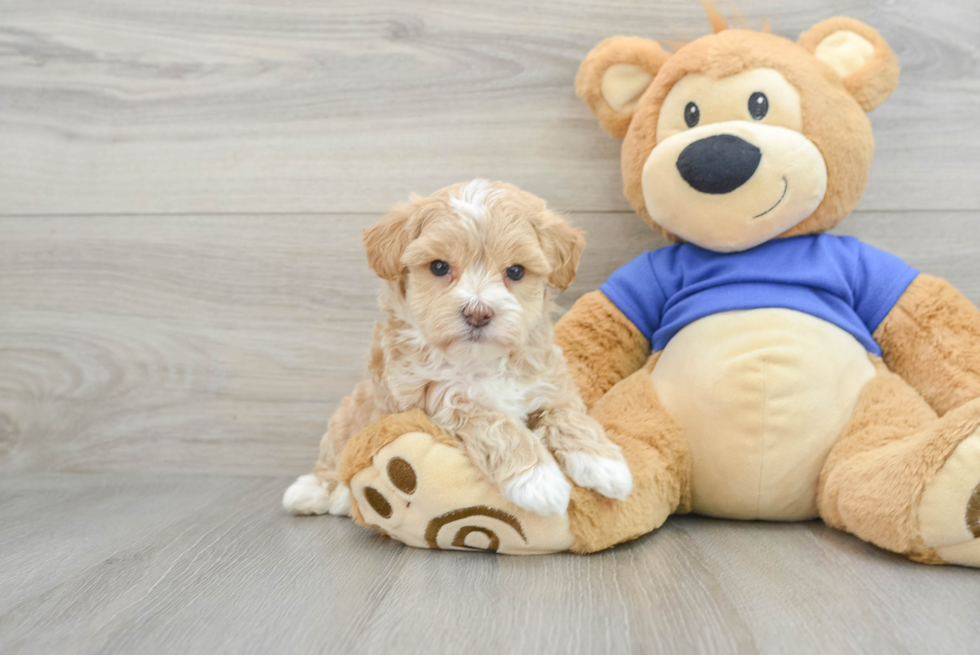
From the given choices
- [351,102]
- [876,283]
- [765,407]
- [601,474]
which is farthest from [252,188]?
[876,283]

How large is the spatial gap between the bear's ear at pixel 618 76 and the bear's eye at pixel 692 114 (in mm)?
132

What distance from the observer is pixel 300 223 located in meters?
1.54

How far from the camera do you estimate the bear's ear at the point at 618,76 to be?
4.19ft

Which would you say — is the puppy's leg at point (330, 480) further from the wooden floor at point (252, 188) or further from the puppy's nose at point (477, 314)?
the puppy's nose at point (477, 314)

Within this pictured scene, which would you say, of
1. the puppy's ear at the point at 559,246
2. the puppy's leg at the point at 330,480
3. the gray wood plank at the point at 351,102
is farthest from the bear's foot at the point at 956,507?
the puppy's leg at the point at 330,480

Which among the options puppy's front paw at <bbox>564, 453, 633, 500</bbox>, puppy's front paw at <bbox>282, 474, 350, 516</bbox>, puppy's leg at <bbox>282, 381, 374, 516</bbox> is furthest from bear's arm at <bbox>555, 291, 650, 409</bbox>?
puppy's front paw at <bbox>282, 474, 350, 516</bbox>

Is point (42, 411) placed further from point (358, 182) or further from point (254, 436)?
point (358, 182)

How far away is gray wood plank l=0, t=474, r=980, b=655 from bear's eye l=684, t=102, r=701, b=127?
69 centimetres

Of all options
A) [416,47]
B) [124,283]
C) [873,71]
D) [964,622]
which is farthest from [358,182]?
[964,622]

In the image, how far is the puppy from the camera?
932mm

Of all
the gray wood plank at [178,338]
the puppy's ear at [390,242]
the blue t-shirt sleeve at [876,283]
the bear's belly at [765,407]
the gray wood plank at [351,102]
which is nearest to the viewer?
the puppy's ear at [390,242]

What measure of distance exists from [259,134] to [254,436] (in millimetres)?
686

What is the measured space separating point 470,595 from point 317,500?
50 cm

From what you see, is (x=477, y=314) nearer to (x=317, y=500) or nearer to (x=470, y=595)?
(x=470, y=595)
